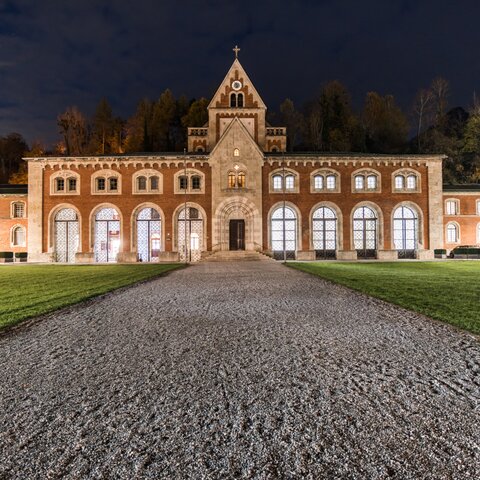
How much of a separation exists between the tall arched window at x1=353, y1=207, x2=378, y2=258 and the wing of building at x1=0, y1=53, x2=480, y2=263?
0.09m

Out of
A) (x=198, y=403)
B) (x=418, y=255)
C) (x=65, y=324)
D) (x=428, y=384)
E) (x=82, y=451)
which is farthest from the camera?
(x=418, y=255)

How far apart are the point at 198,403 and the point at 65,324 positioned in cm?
450

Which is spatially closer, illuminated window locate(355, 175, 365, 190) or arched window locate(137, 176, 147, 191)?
arched window locate(137, 176, 147, 191)

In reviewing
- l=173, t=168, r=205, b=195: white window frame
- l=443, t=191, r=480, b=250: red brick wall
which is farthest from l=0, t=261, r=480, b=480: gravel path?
l=443, t=191, r=480, b=250: red brick wall

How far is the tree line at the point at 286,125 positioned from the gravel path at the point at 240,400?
2153 inches

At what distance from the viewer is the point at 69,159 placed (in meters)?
33.7

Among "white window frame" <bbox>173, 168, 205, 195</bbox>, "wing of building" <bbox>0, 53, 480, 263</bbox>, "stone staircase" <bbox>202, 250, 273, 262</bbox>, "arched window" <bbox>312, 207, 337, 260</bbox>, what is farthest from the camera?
"arched window" <bbox>312, 207, 337, 260</bbox>

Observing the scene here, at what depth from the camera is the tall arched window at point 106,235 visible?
3384 cm

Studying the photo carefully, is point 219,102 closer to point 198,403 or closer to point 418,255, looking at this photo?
point 418,255

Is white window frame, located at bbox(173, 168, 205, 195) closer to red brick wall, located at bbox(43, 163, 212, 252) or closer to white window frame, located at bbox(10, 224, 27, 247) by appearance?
red brick wall, located at bbox(43, 163, 212, 252)

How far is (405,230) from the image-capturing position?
113 feet


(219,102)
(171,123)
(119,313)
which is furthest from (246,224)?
(171,123)

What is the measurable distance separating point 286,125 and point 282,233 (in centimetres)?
3811

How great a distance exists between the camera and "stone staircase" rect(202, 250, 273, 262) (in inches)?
1200
